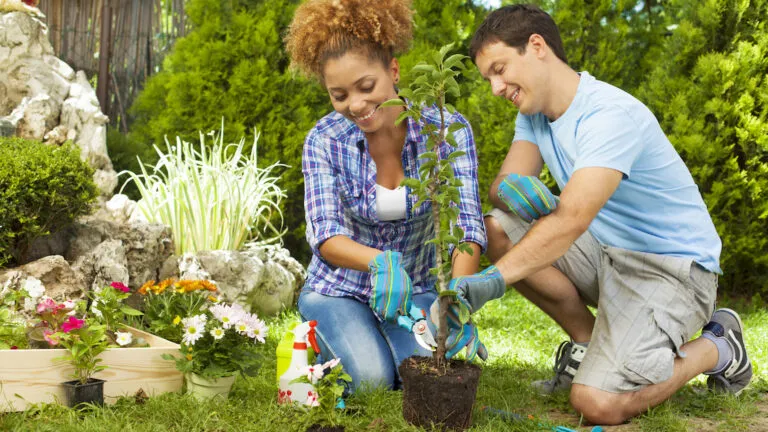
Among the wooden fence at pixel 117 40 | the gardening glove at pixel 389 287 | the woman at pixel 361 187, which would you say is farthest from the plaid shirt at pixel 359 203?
the wooden fence at pixel 117 40

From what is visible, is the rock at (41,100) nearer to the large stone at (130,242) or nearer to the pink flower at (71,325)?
the large stone at (130,242)

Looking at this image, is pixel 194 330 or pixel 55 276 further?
pixel 55 276

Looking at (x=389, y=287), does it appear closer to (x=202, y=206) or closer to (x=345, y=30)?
(x=345, y=30)

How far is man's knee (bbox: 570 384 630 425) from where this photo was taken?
7.97 ft

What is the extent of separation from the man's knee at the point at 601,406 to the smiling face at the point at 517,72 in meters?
1.00

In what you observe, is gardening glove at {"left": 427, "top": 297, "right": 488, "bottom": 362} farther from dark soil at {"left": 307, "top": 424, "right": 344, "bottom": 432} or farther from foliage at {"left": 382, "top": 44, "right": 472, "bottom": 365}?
dark soil at {"left": 307, "top": 424, "right": 344, "bottom": 432}

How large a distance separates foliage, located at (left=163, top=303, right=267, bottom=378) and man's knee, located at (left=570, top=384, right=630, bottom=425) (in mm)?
1110

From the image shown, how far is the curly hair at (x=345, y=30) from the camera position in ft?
8.51

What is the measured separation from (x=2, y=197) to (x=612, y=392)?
8.40ft

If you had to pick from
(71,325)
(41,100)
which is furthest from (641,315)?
(41,100)

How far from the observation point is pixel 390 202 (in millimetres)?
2771

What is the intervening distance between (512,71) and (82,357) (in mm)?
1738

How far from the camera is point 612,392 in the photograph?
2.44 metres

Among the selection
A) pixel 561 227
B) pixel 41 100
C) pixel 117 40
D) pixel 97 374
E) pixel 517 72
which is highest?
pixel 517 72
